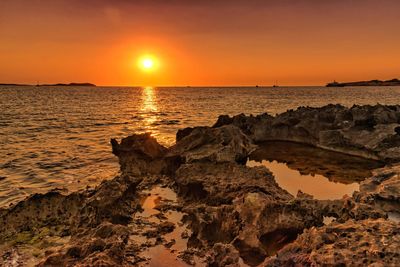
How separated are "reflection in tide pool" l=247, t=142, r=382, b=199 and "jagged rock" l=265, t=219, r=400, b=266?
8.03 meters

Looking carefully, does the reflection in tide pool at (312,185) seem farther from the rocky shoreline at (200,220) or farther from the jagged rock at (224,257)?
the jagged rock at (224,257)

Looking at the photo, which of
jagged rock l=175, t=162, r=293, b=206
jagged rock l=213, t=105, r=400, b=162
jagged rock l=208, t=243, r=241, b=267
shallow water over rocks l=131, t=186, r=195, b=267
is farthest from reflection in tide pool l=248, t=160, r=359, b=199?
jagged rock l=208, t=243, r=241, b=267

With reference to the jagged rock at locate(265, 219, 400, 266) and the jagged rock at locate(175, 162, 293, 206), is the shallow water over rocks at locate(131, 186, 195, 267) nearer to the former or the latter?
the jagged rock at locate(175, 162, 293, 206)

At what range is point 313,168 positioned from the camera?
63.0 feet

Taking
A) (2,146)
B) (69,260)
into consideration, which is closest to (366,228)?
(69,260)

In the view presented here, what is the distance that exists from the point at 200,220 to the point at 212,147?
7527 millimetres

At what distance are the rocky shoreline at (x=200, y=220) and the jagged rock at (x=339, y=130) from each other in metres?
8.58

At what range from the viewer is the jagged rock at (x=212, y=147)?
16.0m

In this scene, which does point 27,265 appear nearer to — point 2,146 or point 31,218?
point 31,218

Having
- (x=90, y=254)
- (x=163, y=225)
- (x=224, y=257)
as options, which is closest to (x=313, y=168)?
(x=163, y=225)

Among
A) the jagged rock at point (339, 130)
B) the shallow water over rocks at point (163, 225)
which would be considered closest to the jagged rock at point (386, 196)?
the shallow water over rocks at point (163, 225)

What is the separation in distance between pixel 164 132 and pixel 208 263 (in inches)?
1239

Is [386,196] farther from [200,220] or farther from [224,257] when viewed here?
[224,257]

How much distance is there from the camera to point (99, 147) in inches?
1101
